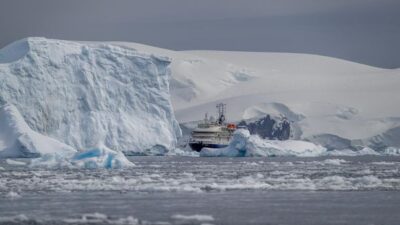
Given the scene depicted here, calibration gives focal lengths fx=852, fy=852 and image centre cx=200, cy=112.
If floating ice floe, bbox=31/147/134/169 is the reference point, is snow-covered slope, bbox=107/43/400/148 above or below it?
above

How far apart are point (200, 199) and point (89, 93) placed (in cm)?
2750

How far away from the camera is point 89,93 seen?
43.8 m

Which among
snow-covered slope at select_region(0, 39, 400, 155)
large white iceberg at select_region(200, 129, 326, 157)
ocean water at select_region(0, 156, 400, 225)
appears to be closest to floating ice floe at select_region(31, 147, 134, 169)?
ocean water at select_region(0, 156, 400, 225)

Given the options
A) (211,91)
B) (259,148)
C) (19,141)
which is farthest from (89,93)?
(211,91)

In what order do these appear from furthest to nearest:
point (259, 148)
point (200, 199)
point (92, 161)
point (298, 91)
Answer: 1. point (298, 91)
2. point (259, 148)
3. point (92, 161)
4. point (200, 199)

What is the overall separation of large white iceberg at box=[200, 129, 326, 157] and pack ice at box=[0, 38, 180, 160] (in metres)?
3.33

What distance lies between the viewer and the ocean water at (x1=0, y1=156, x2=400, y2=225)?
1380 centimetres

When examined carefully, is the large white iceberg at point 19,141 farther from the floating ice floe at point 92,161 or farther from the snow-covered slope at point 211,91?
the snow-covered slope at point 211,91

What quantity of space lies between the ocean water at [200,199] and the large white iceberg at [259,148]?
→ 2010 cm

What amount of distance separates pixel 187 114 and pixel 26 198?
61.6 meters

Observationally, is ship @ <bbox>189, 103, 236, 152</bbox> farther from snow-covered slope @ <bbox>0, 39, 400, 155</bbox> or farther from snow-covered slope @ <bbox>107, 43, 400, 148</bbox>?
snow-covered slope @ <bbox>107, 43, 400, 148</bbox>

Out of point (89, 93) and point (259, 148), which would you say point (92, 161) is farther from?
point (259, 148)

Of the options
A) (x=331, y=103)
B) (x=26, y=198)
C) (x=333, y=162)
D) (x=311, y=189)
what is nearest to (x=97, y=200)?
(x=26, y=198)

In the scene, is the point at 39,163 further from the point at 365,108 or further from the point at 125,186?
the point at 365,108
